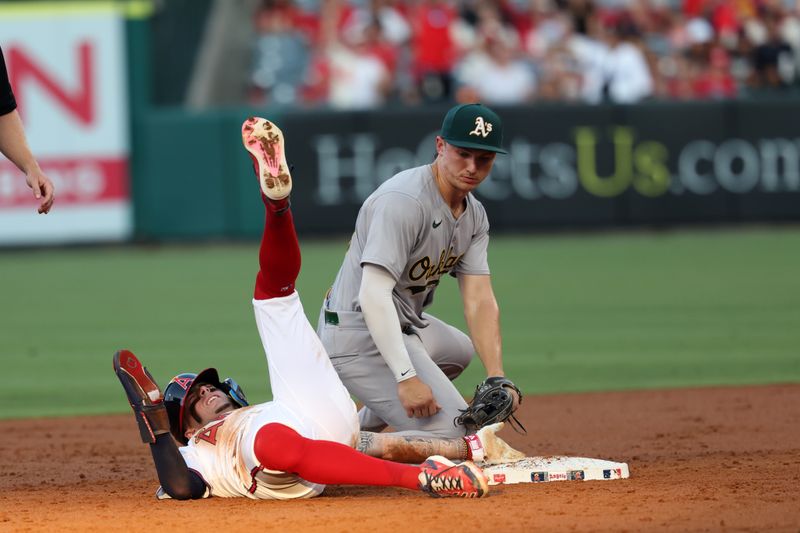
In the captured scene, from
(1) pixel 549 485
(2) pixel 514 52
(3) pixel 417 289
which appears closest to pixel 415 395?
(1) pixel 549 485

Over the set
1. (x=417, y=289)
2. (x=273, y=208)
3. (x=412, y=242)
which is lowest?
(x=417, y=289)

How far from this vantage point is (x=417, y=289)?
19.6 ft

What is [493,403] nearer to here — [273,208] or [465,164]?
[465,164]

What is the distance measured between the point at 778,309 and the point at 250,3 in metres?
11.1

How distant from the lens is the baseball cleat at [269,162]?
4.92m

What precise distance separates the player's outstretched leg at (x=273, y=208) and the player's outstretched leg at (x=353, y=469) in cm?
60

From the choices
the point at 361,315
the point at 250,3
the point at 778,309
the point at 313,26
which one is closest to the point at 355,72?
the point at 313,26

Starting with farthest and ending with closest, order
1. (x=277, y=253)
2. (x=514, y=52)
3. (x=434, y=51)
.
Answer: (x=514, y=52)
(x=434, y=51)
(x=277, y=253)

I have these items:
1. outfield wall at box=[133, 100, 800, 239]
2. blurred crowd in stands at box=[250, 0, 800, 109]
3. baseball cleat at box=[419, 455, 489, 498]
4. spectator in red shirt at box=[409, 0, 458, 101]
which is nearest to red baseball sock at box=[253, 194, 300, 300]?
baseball cleat at box=[419, 455, 489, 498]

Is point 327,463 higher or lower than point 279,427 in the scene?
lower

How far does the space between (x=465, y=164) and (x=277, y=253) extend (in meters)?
0.92

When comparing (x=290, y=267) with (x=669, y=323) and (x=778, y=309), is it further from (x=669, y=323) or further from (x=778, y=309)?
(x=778, y=309)

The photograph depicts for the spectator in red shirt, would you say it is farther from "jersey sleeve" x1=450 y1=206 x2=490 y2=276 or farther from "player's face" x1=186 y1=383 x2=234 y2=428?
"player's face" x1=186 y1=383 x2=234 y2=428

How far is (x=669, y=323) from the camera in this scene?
1035cm
